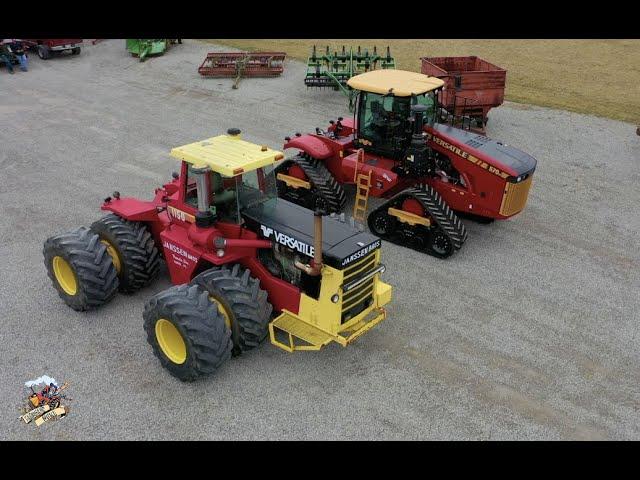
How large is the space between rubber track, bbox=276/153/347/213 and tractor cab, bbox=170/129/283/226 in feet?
10.2

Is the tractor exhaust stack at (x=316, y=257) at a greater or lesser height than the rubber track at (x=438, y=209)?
greater

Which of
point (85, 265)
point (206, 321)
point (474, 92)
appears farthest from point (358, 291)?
point (474, 92)

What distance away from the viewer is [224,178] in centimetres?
712

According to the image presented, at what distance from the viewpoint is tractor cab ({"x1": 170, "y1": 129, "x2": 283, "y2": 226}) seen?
6770 mm

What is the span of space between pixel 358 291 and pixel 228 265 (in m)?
1.73

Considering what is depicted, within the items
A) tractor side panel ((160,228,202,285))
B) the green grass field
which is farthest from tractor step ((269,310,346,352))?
the green grass field

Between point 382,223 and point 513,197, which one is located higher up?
point 513,197

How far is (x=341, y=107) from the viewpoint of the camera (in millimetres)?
16844

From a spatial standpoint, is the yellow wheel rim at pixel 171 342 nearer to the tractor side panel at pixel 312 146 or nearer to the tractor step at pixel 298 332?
the tractor step at pixel 298 332

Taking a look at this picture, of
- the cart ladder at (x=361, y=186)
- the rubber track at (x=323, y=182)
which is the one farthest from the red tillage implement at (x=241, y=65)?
the cart ladder at (x=361, y=186)

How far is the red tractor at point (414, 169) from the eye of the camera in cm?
937

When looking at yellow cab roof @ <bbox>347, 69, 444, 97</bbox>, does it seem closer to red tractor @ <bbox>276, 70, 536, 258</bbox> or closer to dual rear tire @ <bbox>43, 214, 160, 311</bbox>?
red tractor @ <bbox>276, 70, 536, 258</bbox>

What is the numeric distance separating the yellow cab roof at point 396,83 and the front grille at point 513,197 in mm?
2220

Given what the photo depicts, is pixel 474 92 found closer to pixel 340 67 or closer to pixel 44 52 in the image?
pixel 340 67
